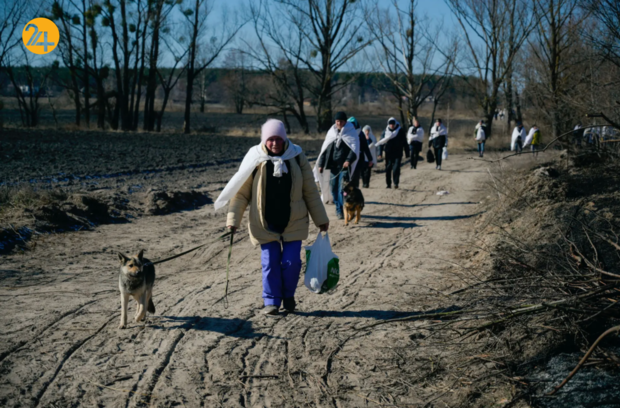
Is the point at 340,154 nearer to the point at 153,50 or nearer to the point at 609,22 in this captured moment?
the point at 609,22

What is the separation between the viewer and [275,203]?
5355 millimetres

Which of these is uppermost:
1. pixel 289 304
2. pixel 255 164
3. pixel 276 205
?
pixel 255 164

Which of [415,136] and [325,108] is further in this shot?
[325,108]

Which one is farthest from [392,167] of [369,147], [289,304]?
[289,304]

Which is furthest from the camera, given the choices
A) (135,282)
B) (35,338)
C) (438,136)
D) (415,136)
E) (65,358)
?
(438,136)

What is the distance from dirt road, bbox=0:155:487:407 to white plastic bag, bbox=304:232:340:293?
13.1 inches

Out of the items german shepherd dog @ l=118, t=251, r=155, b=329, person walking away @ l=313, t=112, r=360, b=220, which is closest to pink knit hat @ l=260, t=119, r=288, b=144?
german shepherd dog @ l=118, t=251, r=155, b=329

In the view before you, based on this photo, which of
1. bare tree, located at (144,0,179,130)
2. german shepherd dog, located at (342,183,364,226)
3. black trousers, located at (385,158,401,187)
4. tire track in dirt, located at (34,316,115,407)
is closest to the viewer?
tire track in dirt, located at (34,316,115,407)

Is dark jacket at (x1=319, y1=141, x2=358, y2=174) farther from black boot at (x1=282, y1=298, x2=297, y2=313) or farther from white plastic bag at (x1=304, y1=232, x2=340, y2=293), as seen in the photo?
black boot at (x1=282, y1=298, x2=297, y2=313)

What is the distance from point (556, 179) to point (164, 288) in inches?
296

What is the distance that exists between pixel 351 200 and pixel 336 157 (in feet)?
3.40

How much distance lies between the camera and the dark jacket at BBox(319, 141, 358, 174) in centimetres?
1034

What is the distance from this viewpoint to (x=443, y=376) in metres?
4.24

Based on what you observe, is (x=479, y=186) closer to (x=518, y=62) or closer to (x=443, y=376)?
(x=443, y=376)
